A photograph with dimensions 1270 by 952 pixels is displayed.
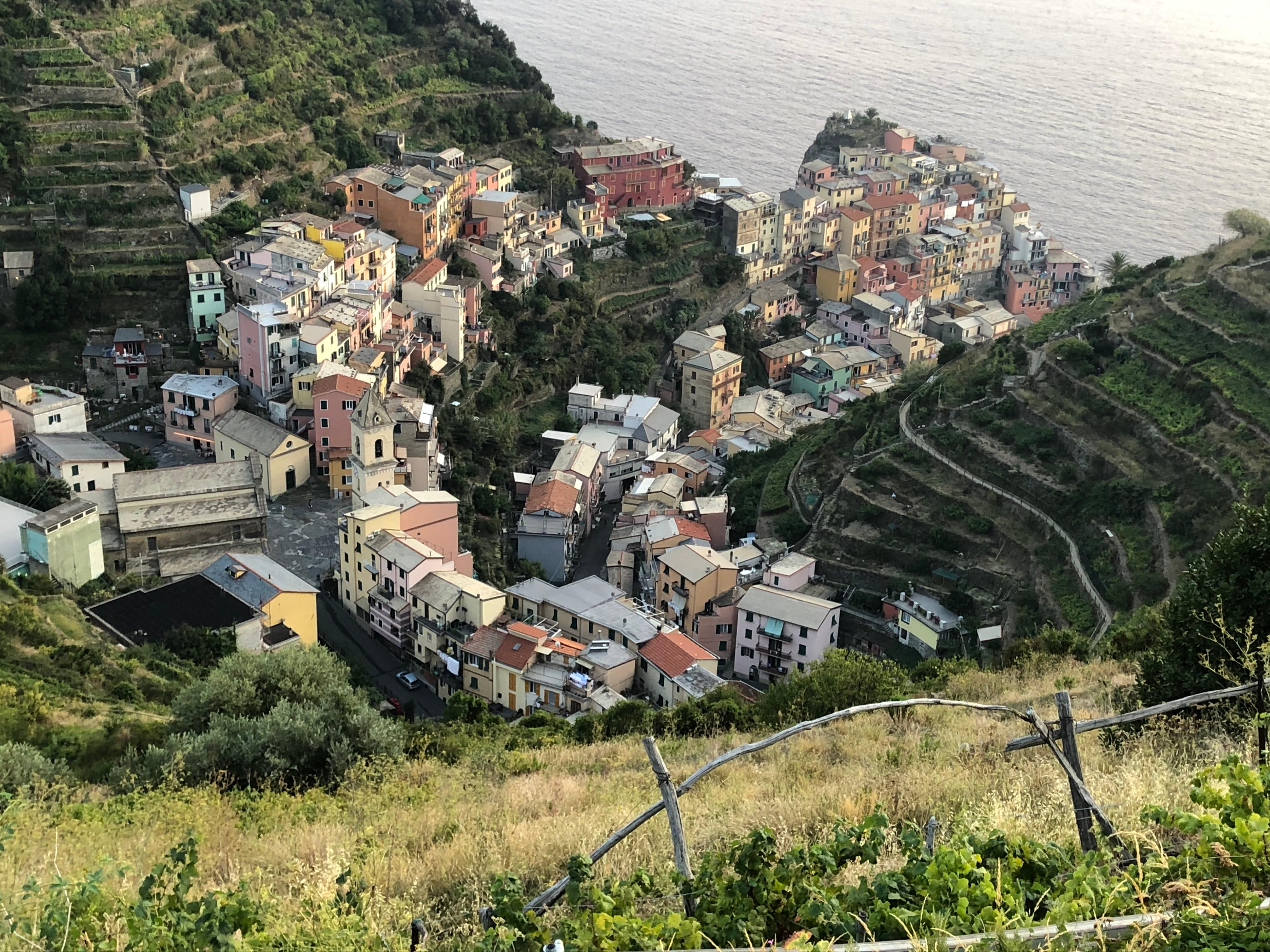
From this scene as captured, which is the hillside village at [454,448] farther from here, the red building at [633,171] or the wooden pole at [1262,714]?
the wooden pole at [1262,714]

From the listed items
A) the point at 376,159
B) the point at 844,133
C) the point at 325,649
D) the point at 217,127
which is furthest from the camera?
the point at 844,133

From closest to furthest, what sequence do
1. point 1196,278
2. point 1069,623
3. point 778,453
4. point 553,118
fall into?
point 1069,623
point 1196,278
point 778,453
point 553,118

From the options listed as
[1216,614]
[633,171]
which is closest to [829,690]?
[1216,614]

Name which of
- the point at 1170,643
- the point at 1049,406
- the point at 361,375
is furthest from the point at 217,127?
the point at 1170,643

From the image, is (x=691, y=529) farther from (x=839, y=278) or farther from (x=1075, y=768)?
(x=1075, y=768)

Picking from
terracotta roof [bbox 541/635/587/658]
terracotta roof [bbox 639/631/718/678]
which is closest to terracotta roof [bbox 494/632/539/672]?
terracotta roof [bbox 541/635/587/658]

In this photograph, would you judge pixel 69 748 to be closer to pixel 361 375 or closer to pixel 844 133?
pixel 361 375

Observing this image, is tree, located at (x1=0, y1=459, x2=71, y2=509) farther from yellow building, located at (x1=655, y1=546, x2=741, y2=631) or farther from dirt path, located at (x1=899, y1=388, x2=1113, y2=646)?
dirt path, located at (x1=899, y1=388, x2=1113, y2=646)

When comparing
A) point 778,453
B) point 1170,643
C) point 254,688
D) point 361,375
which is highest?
point 1170,643
